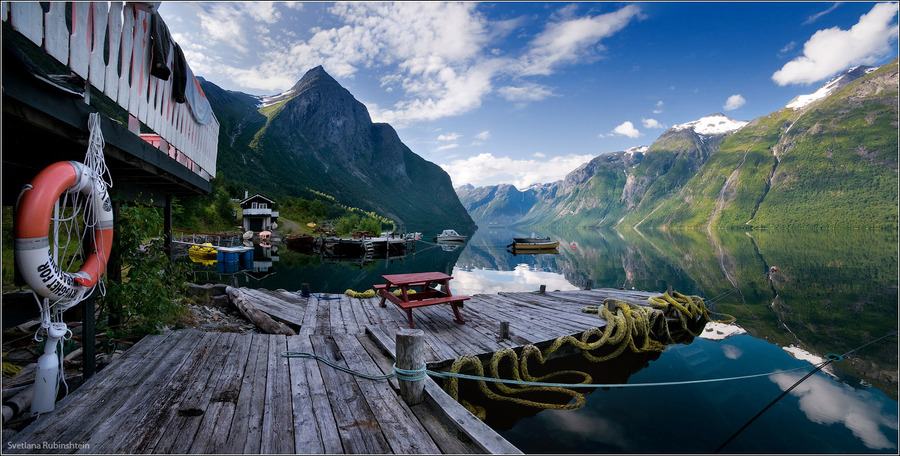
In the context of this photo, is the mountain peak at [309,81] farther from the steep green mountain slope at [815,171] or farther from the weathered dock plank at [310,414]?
the weathered dock plank at [310,414]

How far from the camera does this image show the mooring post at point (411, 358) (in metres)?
3.60

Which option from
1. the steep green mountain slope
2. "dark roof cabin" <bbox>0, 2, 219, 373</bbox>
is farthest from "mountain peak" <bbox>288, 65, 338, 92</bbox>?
"dark roof cabin" <bbox>0, 2, 219, 373</bbox>

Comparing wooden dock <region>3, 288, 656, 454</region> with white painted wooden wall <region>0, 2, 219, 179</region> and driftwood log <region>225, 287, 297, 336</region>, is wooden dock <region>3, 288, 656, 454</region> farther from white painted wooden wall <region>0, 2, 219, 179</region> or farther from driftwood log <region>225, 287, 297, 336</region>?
white painted wooden wall <region>0, 2, 219, 179</region>

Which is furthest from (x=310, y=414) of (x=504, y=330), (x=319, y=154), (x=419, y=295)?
(x=319, y=154)

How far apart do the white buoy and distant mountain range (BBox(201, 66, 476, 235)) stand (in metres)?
95.3

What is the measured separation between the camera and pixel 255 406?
3553mm

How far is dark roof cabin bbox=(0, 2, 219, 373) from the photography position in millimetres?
2645

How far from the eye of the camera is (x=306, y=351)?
5309 mm

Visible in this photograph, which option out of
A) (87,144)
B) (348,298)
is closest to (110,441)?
(87,144)

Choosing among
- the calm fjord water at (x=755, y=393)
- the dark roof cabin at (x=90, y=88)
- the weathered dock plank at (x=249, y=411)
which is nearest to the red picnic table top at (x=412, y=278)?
the calm fjord water at (x=755, y=393)

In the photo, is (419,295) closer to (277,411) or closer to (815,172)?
(277,411)

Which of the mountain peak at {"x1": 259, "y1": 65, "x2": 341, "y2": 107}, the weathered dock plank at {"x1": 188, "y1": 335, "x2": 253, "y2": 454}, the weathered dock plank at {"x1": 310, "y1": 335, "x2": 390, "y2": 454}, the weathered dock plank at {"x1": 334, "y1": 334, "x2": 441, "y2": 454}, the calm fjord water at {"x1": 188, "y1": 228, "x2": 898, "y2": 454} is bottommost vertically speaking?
the calm fjord water at {"x1": 188, "y1": 228, "x2": 898, "y2": 454}

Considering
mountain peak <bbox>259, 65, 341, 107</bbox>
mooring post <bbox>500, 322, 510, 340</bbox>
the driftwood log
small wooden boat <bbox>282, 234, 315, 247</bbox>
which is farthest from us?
mountain peak <bbox>259, 65, 341, 107</bbox>

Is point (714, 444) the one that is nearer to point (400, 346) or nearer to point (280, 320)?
point (400, 346)
